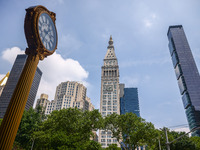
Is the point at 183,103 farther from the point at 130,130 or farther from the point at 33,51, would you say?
the point at 33,51

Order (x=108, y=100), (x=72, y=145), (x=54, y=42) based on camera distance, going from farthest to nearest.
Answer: (x=108, y=100) → (x=72, y=145) → (x=54, y=42)

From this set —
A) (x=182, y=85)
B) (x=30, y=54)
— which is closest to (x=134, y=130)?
(x=30, y=54)

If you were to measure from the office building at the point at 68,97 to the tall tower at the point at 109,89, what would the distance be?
32.6 metres

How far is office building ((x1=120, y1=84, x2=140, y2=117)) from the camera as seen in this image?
6584 inches

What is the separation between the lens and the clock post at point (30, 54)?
1311cm

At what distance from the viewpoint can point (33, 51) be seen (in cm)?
1752

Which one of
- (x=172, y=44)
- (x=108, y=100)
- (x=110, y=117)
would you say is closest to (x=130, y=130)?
(x=110, y=117)

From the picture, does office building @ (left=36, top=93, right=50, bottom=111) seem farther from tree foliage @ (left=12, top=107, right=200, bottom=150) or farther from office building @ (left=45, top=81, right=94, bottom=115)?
tree foliage @ (left=12, top=107, right=200, bottom=150)

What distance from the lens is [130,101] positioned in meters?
172

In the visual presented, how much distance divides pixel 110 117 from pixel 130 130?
561 centimetres

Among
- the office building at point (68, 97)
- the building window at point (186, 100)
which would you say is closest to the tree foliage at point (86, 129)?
the office building at point (68, 97)

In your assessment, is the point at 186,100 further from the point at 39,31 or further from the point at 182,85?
the point at 39,31

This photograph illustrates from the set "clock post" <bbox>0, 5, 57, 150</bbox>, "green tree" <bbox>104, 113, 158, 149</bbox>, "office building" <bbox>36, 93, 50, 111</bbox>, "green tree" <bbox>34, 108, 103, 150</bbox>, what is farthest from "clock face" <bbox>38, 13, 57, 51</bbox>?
"office building" <bbox>36, 93, 50, 111</bbox>

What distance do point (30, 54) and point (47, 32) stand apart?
12.6 feet
